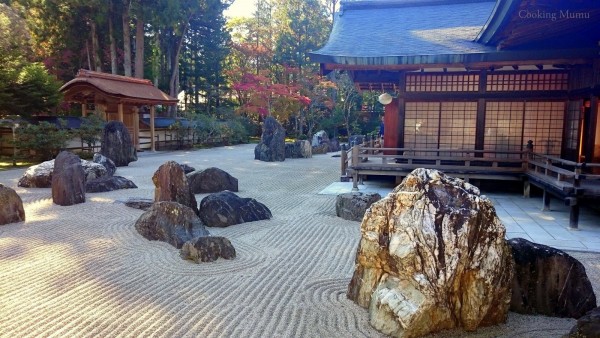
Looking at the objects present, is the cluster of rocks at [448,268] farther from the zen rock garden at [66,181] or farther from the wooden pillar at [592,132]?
the zen rock garden at [66,181]

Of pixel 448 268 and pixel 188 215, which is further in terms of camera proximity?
pixel 188 215

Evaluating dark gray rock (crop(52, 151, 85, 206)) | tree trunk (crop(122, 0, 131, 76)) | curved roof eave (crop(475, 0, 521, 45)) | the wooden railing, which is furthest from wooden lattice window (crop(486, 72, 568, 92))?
tree trunk (crop(122, 0, 131, 76))

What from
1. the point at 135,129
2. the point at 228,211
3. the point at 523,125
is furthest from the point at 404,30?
the point at 135,129

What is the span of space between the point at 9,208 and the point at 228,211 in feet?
12.5

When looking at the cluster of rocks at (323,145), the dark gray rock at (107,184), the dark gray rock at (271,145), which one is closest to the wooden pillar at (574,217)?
the dark gray rock at (107,184)

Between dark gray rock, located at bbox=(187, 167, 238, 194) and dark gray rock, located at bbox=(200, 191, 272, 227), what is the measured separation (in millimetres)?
3126

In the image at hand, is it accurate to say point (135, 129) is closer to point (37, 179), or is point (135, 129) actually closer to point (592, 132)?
point (37, 179)

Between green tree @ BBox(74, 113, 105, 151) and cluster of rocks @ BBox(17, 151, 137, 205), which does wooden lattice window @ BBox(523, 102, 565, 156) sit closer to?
cluster of rocks @ BBox(17, 151, 137, 205)

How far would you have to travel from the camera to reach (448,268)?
3.59 m

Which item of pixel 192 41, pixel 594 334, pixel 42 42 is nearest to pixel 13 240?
pixel 594 334

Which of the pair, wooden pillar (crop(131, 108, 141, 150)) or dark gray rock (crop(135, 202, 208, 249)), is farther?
wooden pillar (crop(131, 108, 141, 150))

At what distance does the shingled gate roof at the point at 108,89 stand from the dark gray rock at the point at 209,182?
38.8 feet

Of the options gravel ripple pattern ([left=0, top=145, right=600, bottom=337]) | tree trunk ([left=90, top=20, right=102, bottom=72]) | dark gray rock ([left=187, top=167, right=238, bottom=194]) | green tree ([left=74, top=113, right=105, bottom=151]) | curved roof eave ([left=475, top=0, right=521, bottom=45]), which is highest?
tree trunk ([left=90, top=20, right=102, bottom=72])

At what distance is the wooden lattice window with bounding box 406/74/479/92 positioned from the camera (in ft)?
36.7
